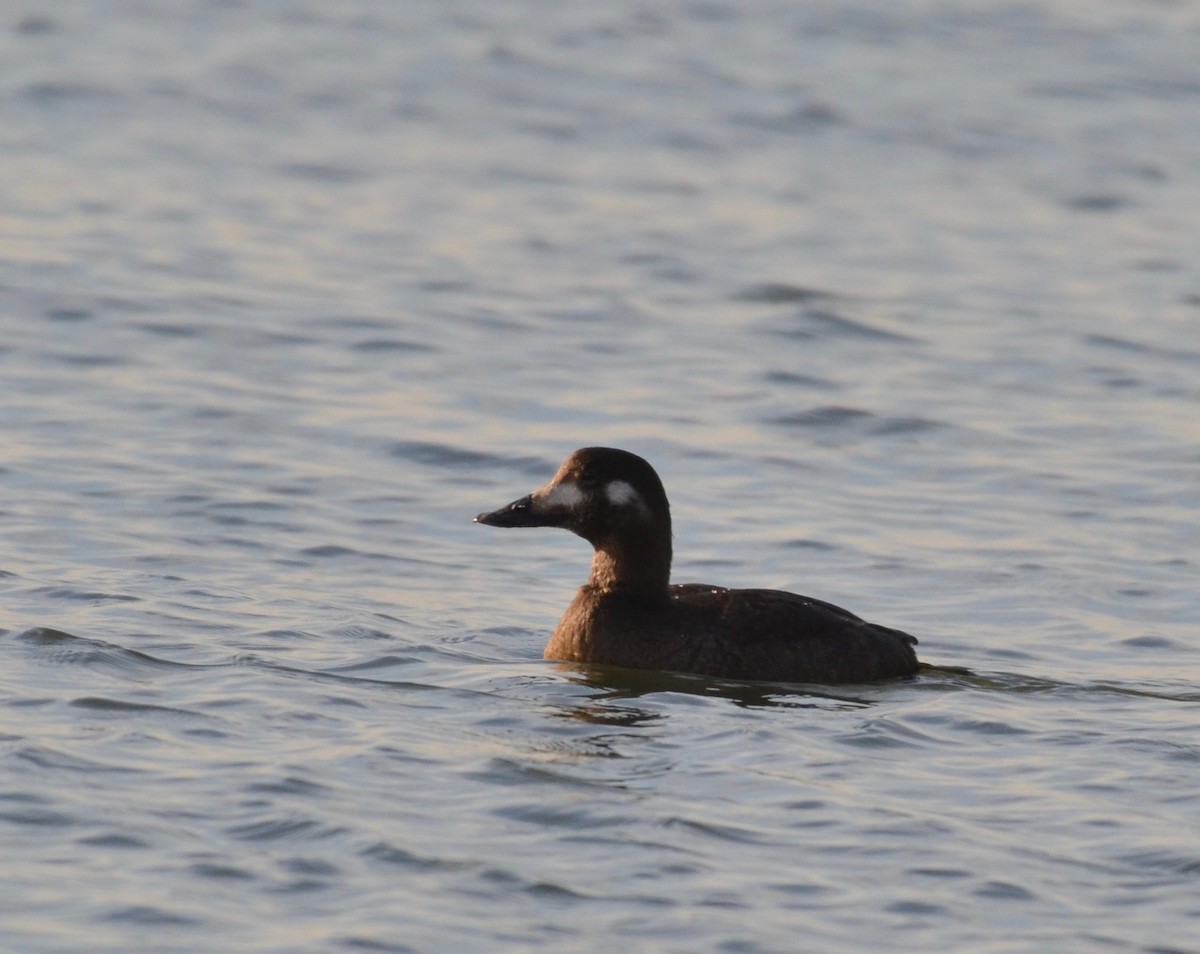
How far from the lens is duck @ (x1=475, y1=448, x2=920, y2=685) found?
9898 millimetres

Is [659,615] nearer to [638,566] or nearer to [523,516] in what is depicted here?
[638,566]

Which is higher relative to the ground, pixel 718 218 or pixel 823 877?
pixel 718 218

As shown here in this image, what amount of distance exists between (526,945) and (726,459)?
7.89 metres

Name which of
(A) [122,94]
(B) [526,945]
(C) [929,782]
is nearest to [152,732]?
(B) [526,945]

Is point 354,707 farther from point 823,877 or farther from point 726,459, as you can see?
point 726,459

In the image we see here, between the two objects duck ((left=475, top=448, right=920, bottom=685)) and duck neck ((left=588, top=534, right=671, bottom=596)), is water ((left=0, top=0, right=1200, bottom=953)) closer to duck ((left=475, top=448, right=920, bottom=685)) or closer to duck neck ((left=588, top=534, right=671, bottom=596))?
duck ((left=475, top=448, right=920, bottom=685))

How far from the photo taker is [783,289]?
741 inches

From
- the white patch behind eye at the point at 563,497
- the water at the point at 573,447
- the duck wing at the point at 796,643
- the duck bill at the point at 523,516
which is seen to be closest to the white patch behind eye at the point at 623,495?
the white patch behind eye at the point at 563,497

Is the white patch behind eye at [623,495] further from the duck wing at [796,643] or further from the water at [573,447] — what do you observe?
the water at [573,447]

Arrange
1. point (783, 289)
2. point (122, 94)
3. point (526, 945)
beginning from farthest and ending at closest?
point (122, 94), point (783, 289), point (526, 945)

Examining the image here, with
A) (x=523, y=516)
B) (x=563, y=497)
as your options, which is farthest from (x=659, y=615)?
(x=523, y=516)

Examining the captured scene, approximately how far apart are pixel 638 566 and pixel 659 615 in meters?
0.28

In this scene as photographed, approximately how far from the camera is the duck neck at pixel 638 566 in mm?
10305

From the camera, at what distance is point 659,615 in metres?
10.1
